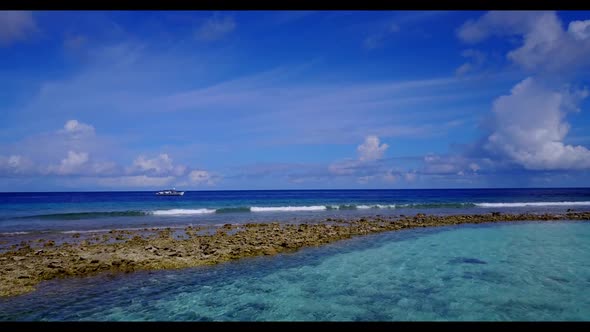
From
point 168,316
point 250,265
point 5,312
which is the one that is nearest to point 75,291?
point 5,312

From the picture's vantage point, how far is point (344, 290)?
12086 mm

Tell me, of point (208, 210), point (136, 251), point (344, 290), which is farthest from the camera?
point (208, 210)

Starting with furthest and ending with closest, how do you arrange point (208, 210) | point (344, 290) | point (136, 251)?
point (208, 210) < point (136, 251) < point (344, 290)

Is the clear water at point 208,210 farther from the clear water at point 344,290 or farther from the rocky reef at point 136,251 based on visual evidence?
the clear water at point 344,290

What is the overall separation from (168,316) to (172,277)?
3.98 meters

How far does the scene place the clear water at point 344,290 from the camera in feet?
32.8

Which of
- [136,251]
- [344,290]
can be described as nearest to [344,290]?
[344,290]

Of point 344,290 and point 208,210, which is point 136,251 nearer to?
point 344,290

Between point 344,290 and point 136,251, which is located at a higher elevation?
point 136,251

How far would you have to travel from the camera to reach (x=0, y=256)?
1670 centimetres

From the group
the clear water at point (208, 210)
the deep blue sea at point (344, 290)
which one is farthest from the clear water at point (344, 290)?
the clear water at point (208, 210)
